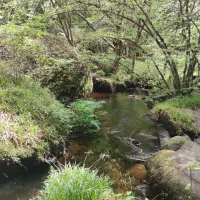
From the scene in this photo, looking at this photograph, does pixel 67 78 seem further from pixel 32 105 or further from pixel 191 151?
pixel 191 151

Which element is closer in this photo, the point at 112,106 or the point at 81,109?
the point at 81,109

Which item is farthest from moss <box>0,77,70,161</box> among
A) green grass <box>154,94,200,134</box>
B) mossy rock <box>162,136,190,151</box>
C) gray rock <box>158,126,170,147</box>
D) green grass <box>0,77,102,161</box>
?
green grass <box>154,94,200,134</box>

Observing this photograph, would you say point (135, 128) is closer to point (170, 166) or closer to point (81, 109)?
point (81, 109)

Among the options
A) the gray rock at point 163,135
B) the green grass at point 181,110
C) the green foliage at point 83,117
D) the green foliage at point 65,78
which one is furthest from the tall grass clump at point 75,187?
the green grass at point 181,110

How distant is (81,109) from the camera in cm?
691

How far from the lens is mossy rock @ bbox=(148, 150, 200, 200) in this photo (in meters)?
4.06

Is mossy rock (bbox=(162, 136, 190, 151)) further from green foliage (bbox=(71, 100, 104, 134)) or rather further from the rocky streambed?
green foliage (bbox=(71, 100, 104, 134))

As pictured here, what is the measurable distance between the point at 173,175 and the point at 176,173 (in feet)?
0.22

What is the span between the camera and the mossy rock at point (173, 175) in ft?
13.3


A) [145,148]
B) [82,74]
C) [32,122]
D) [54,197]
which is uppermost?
[82,74]

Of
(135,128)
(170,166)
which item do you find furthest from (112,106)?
(170,166)

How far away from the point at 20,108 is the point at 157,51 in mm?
6062

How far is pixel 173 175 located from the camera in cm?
438

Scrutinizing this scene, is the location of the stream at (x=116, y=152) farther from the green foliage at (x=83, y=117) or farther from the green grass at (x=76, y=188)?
the green grass at (x=76, y=188)
